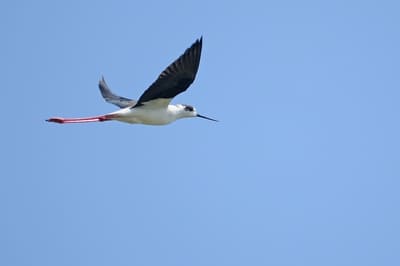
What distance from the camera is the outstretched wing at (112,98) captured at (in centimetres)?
1716

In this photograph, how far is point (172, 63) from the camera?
14242 millimetres

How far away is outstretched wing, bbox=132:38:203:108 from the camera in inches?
555

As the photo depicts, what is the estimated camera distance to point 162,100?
15648 millimetres

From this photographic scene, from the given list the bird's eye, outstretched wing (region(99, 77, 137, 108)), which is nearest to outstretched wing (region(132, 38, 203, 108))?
the bird's eye

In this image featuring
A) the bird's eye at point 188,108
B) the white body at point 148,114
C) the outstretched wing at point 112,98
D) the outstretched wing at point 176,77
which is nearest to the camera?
the outstretched wing at point 176,77

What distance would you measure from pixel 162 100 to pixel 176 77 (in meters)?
1.16

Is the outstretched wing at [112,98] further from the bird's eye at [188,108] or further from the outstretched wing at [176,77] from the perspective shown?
the outstretched wing at [176,77]

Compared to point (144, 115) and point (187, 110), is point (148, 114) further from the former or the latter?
point (187, 110)

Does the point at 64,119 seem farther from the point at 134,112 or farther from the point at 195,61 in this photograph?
the point at 195,61

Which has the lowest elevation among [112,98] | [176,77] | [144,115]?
[144,115]

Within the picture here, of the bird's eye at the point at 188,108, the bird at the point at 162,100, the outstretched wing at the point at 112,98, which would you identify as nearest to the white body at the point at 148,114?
the bird at the point at 162,100

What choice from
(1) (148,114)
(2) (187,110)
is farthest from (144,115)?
(2) (187,110)

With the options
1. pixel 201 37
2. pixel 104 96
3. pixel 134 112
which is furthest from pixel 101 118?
pixel 201 37

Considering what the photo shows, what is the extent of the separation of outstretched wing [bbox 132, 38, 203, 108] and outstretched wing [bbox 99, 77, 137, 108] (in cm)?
158
